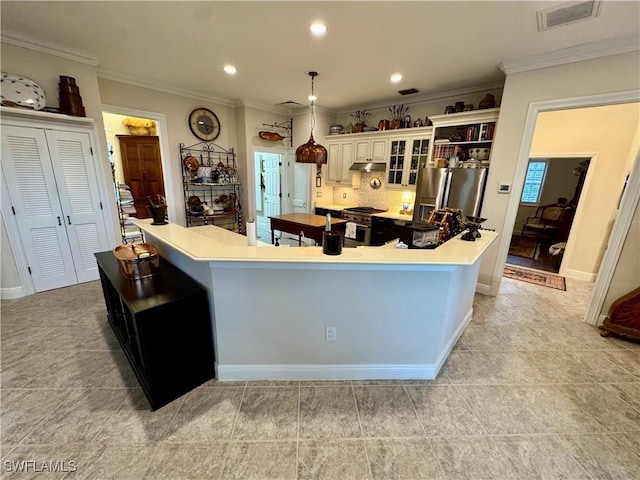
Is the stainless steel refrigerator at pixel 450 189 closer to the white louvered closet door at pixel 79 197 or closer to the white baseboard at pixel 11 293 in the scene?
the white louvered closet door at pixel 79 197

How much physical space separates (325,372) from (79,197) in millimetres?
3720

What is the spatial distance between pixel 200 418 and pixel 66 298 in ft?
8.97

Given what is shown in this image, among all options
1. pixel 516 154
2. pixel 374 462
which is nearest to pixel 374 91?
pixel 516 154

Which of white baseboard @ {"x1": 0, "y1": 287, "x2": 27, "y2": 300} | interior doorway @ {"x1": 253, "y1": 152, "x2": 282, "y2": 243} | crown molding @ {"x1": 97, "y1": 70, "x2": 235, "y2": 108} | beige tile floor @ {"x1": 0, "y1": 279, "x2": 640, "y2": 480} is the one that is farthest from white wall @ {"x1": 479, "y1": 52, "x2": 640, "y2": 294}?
white baseboard @ {"x1": 0, "y1": 287, "x2": 27, "y2": 300}

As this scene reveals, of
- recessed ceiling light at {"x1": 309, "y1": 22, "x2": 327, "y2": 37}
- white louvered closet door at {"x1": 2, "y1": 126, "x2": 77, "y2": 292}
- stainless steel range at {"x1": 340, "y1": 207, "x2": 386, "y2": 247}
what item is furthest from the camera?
stainless steel range at {"x1": 340, "y1": 207, "x2": 386, "y2": 247}

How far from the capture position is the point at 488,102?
3510mm

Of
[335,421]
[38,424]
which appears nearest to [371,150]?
[335,421]

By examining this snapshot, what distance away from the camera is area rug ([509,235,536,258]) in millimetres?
5324

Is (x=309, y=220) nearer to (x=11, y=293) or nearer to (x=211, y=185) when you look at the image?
(x=211, y=185)

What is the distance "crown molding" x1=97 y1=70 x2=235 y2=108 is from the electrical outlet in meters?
4.43

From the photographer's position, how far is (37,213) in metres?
3.05

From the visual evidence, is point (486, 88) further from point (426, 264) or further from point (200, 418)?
point (200, 418)

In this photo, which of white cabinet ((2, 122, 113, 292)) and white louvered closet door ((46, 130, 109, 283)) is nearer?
white cabinet ((2, 122, 113, 292))

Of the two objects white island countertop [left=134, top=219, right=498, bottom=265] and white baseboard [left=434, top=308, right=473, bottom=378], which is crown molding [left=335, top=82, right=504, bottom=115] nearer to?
white island countertop [left=134, top=219, right=498, bottom=265]
